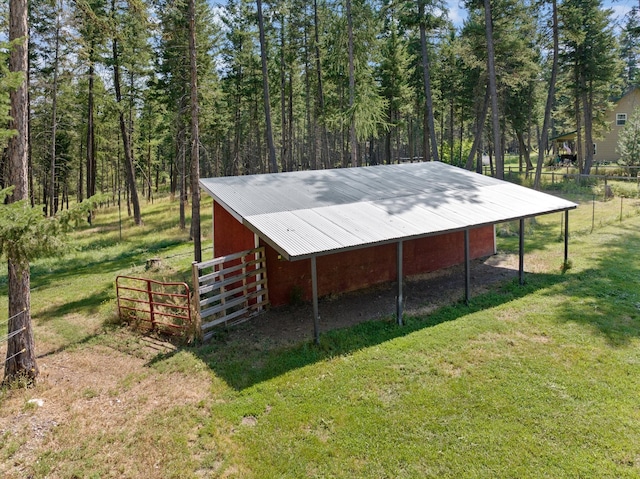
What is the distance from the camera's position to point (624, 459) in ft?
16.9

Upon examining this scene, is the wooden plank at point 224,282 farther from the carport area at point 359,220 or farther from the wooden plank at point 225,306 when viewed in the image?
the carport area at point 359,220

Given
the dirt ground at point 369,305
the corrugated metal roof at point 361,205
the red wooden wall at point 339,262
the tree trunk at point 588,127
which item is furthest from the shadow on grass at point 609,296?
the tree trunk at point 588,127

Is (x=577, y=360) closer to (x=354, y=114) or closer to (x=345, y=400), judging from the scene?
(x=345, y=400)

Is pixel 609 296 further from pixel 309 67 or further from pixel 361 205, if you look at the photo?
pixel 309 67

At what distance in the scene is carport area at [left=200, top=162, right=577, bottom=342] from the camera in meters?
8.74

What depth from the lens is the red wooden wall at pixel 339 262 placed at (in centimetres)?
1069

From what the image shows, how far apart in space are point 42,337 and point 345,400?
7.25 metres

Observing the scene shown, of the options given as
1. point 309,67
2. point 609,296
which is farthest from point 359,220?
point 309,67

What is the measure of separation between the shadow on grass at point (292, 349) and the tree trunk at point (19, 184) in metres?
2.12

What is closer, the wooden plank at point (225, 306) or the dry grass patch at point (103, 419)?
the dry grass patch at point (103, 419)

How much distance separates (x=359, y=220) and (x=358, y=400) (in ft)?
14.0

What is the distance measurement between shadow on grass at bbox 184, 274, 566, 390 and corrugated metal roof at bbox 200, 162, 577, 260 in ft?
6.05

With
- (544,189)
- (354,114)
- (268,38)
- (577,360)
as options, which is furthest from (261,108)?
(577,360)

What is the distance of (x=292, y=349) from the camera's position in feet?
26.6
